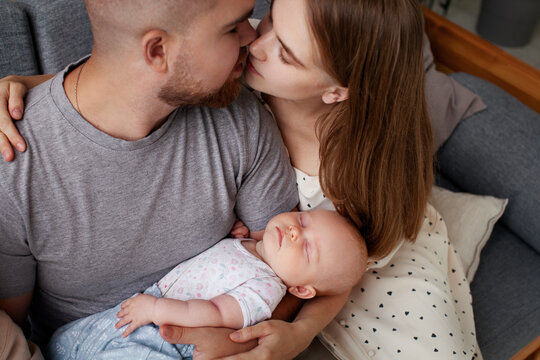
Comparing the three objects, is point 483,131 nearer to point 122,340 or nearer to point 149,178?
point 149,178

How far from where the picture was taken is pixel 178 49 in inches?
43.0

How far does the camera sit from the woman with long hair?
1.27 meters

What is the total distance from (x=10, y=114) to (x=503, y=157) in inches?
70.9

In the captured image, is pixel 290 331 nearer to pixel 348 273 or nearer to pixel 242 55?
pixel 348 273

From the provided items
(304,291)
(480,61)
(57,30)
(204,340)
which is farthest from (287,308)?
(480,61)

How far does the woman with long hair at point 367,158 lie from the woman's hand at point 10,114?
58 centimetres

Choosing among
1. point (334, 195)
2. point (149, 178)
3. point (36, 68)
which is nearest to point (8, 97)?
point (149, 178)

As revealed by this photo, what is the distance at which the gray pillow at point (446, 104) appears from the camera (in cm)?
213

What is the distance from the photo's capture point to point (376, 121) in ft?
4.57

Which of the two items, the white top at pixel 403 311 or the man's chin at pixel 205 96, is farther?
the white top at pixel 403 311

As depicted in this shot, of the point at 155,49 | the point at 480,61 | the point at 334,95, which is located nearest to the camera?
the point at 155,49

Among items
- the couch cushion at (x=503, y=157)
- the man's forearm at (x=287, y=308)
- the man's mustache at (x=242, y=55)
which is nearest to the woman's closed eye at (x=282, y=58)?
the man's mustache at (x=242, y=55)

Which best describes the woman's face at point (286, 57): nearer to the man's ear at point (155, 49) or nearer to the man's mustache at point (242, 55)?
the man's mustache at point (242, 55)

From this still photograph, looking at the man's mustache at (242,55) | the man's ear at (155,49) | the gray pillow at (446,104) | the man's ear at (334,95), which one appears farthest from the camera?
the gray pillow at (446,104)
